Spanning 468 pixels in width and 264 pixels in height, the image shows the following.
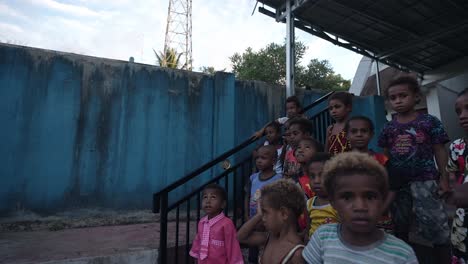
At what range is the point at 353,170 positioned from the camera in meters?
1.32

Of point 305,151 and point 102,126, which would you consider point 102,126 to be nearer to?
point 102,126

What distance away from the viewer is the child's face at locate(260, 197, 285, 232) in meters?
1.65

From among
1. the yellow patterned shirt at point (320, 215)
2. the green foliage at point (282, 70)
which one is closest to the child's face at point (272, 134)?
the yellow patterned shirt at point (320, 215)

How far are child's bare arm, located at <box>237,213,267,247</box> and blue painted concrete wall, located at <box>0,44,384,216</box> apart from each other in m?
2.82

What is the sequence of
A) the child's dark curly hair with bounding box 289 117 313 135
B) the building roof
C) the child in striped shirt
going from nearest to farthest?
1. the child in striped shirt
2. the child's dark curly hair with bounding box 289 117 313 135
3. the building roof

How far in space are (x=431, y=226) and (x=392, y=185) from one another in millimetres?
391

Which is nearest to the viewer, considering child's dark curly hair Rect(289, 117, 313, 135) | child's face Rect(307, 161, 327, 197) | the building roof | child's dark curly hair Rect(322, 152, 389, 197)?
child's dark curly hair Rect(322, 152, 389, 197)

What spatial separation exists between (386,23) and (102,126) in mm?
5550

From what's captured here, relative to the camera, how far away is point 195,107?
5023mm

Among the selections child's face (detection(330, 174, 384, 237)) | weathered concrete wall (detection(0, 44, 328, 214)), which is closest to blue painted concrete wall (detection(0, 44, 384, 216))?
weathered concrete wall (detection(0, 44, 328, 214))

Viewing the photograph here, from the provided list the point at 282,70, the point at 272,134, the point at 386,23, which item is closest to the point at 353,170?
the point at 272,134

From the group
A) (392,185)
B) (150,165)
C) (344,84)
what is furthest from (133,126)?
(344,84)

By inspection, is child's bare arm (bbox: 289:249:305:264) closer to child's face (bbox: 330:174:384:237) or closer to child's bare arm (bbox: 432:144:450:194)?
child's face (bbox: 330:174:384:237)

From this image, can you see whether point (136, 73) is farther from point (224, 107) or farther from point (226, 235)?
point (226, 235)
